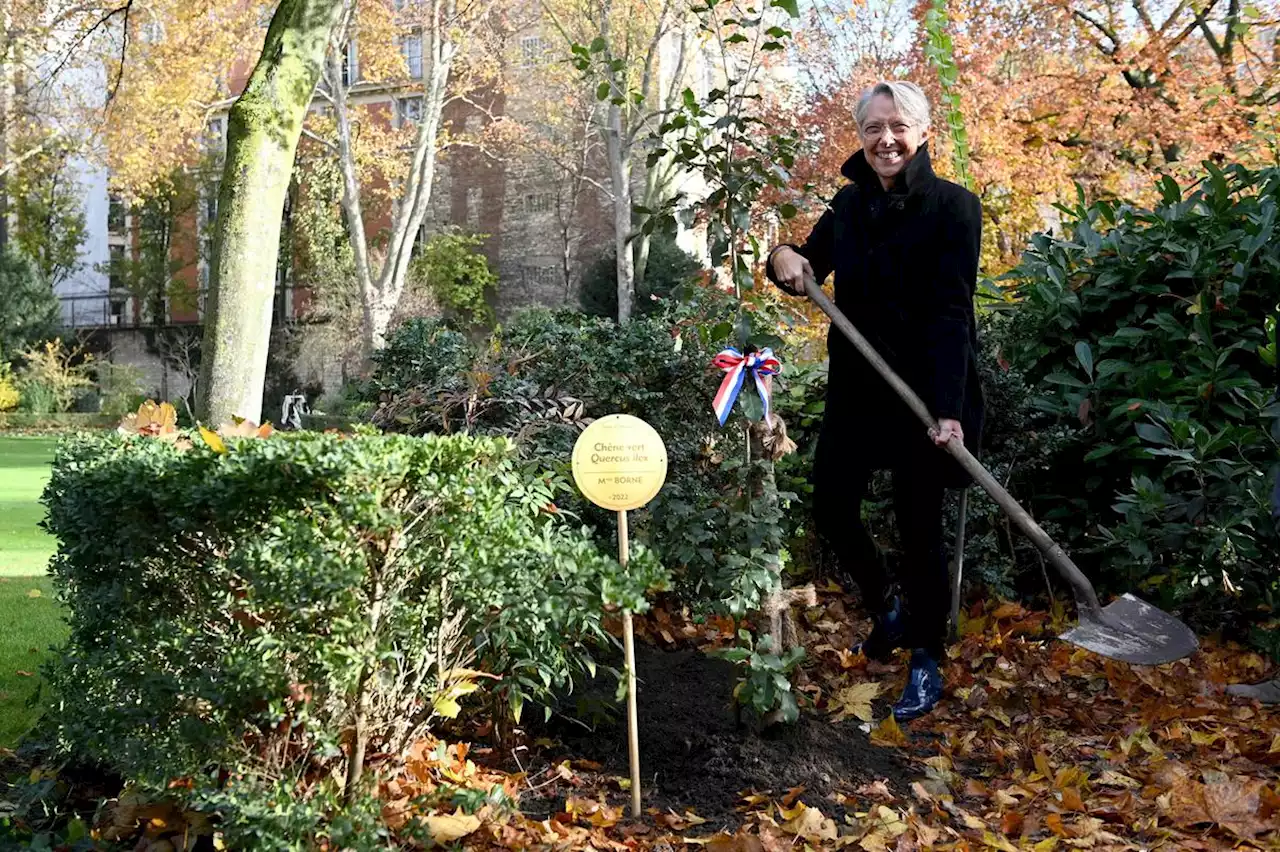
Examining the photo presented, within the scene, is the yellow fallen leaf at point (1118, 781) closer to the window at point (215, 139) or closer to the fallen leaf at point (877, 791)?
the fallen leaf at point (877, 791)

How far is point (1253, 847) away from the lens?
2984mm

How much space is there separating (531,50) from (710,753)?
31.7 m

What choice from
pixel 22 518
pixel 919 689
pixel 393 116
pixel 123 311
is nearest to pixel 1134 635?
pixel 919 689

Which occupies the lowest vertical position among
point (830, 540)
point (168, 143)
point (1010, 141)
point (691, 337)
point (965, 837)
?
point (965, 837)

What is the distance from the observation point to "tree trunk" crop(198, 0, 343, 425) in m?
5.92

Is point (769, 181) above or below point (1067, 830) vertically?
above

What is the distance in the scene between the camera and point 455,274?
34.0 metres

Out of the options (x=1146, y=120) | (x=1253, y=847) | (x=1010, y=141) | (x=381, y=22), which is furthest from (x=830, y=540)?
(x=381, y=22)

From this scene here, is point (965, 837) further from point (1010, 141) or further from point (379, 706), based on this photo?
point (1010, 141)

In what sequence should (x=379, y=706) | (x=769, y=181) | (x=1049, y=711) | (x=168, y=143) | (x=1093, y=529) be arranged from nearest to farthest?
(x=379, y=706), (x=769, y=181), (x=1049, y=711), (x=1093, y=529), (x=168, y=143)

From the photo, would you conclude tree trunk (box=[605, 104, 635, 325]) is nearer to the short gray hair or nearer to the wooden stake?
the short gray hair

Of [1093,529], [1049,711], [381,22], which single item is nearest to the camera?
[1049,711]

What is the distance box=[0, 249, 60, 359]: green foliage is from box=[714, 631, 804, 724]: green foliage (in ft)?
111

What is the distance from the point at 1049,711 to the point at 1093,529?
1.42 m
